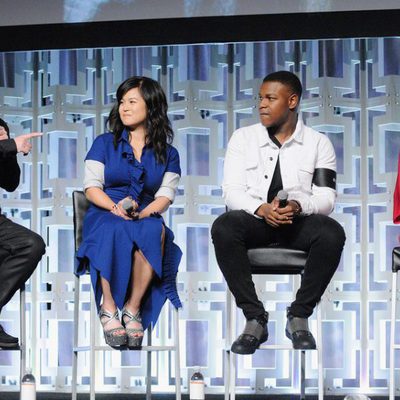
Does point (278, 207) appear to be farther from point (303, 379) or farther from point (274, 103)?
point (303, 379)

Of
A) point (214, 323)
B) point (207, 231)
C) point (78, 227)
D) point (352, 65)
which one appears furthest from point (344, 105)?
point (78, 227)

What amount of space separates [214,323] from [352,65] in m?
1.58

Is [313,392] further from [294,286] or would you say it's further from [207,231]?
[207,231]

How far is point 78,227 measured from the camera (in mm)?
4242

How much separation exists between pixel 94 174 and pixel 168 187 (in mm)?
329

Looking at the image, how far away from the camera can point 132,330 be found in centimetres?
402

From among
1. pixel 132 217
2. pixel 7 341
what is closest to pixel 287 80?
pixel 132 217

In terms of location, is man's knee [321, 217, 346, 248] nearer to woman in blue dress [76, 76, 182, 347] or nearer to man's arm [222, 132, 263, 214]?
man's arm [222, 132, 263, 214]

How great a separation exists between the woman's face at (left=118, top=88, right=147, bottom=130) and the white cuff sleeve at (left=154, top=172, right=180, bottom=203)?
0.27 m

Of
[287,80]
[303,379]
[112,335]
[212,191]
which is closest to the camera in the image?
[112,335]

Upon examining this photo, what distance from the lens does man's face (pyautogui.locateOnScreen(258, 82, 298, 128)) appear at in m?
4.27

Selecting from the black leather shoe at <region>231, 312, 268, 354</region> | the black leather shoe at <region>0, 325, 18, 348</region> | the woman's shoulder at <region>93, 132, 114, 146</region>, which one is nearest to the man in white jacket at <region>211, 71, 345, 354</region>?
the black leather shoe at <region>231, 312, 268, 354</region>

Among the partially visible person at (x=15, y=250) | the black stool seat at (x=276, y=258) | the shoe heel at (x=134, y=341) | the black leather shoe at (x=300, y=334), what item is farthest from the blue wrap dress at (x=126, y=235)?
the black leather shoe at (x=300, y=334)

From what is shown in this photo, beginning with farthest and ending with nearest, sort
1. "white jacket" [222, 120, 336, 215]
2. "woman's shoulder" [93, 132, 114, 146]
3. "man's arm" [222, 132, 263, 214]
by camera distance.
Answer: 1. "woman's shoulder" [93, 132, 114, 146]
2. "white jacket" [222, 120, 336, 215]
3. "man's arm" [222, 132, 263, 214]
